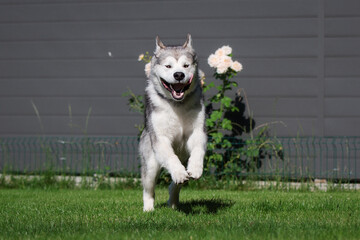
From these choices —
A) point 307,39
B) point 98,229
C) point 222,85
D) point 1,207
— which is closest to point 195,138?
point 98,229

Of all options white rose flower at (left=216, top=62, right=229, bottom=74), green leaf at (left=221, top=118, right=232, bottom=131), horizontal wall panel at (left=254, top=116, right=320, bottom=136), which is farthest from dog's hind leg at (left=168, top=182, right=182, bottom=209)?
horizontal wall panel at (left=254, top=116, right=320, bottom=136)

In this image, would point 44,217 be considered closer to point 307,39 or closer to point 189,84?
point 189,84

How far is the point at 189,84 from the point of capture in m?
4.63

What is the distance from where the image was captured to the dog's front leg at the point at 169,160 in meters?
4.18

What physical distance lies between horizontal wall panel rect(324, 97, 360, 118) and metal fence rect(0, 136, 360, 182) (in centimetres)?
35

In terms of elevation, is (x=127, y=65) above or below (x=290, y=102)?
above

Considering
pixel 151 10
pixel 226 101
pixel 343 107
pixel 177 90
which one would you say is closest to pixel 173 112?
pixel 177 90

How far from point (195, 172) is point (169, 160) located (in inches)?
10.7

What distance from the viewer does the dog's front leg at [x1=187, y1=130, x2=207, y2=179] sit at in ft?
14.0

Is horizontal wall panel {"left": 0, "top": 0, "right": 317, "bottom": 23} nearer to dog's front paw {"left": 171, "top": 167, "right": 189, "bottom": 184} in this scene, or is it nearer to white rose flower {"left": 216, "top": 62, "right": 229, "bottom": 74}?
white rose flower {"left": 216, "top": 62, "right": 229, "bottom": 74}

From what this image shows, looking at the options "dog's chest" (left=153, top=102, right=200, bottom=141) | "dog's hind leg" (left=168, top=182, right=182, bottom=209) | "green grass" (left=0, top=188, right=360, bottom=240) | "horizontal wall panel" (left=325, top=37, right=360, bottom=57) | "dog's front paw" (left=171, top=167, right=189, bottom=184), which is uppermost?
"horizontal wall panel" (left=325, top=37, right=360, bottom=57)

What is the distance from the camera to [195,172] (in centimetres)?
427

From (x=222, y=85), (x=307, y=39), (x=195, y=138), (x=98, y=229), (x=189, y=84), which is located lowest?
(x=98, y=229)

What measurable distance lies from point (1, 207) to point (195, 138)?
2.17 meters
